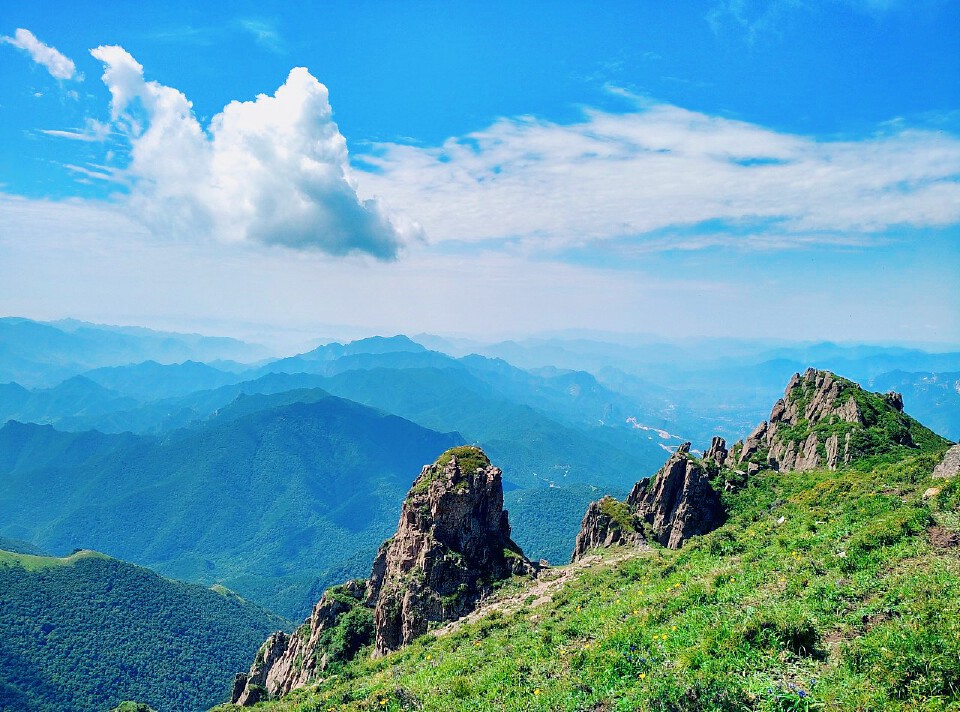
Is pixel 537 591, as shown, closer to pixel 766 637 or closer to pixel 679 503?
pixel 679 503

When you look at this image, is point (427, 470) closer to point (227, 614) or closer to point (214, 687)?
point (214, 687)

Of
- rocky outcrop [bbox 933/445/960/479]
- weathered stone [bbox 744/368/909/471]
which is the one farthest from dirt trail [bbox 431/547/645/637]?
rocky outcrop [bbox 933/445/960/479]

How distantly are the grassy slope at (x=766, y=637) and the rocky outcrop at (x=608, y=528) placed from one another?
33720 mm

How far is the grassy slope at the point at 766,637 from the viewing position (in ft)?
37.6

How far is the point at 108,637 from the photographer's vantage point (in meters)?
164

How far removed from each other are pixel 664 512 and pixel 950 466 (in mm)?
40375

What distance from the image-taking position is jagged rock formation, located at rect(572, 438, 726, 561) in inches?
2330

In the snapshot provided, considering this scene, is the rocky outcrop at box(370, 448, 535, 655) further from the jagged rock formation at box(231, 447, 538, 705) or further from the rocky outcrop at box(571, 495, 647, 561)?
the rocky outcrop at box(571, 495, 647, 561)

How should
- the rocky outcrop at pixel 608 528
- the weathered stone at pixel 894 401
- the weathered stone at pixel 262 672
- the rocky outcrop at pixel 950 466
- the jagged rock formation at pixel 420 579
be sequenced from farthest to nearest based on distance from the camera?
the weathered stone at pixel 894 401
the weathered stone at pixel 262 672
the rocky outcrop at pixel 608 528
the jagged rock formation at pixel 420 579
the rocky outcrop at pixel 950 466

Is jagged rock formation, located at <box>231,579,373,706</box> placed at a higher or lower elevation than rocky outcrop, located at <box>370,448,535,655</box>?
lower

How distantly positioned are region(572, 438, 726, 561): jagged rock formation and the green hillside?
152374mm

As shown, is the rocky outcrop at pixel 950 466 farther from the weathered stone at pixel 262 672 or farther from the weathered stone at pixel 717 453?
the weathered stone at pixel 262 672

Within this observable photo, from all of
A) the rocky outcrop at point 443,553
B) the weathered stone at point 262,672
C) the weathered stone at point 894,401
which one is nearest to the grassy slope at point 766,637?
the rocky outcrop at point 443,553

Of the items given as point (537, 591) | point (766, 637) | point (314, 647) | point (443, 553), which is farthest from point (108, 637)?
point (766, 637)
